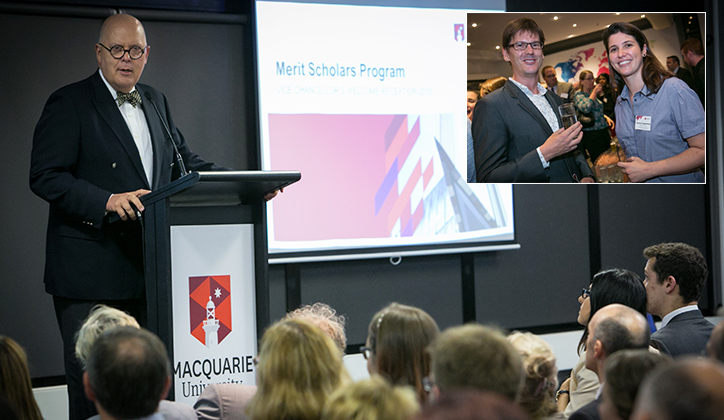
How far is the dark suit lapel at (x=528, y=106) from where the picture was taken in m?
4.52

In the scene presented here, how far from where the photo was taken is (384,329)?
1775mm

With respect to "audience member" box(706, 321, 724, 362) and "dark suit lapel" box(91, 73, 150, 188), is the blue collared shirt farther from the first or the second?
"audience member" box(706, 321, 724, 362)

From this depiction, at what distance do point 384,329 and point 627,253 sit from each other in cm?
408

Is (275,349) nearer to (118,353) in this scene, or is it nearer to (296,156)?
(118,353)

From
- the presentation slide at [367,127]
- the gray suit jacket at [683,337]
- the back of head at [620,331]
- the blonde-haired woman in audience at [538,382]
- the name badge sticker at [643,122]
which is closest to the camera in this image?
the blonde-haired woman in audience at [538,382]

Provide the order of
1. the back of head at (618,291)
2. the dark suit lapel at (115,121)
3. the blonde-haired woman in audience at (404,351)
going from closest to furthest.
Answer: the blonde-haired woman in audience at (404,351) < the dark suit lapel at (115,121) < the back of head at (618,291)

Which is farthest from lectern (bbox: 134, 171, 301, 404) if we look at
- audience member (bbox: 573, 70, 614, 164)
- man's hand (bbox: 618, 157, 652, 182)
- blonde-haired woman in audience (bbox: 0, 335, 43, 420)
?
man's hand (bbox: 618, 157, 652, 182)

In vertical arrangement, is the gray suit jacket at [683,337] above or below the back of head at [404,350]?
below

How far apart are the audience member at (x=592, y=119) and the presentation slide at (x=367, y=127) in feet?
2.23

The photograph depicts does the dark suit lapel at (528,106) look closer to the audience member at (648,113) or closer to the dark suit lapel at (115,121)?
the audience member at (648,113)

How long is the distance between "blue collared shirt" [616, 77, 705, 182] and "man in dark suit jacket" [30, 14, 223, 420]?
11.0 ft

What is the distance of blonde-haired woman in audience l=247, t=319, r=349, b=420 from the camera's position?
58.8 inches

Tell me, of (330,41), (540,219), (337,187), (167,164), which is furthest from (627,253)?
(167,164)

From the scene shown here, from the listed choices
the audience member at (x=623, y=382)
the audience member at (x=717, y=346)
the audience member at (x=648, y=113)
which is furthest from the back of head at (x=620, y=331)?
the audience member at (x=648, y=113)
